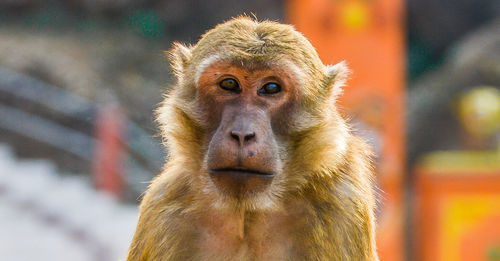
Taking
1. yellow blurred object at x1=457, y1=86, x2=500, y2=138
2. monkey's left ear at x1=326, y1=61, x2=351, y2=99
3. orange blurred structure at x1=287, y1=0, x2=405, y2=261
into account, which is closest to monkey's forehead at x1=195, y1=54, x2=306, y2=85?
monkey's left ear at x1=326, y1=61, x2=351, y2=99

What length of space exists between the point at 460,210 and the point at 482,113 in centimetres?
308

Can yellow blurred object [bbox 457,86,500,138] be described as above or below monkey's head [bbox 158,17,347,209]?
above

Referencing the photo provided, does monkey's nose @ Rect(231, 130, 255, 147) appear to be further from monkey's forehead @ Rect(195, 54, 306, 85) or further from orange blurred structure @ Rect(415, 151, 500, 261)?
orange blurred structure @ Rect(415, 151, 500, 261)

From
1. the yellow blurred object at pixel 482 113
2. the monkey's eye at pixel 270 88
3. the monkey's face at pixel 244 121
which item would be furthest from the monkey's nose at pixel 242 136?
the yellow blurred object at pixel 482 113

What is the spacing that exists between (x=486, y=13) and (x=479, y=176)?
27.8 feet

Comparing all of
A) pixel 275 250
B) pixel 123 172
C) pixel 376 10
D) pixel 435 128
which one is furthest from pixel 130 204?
pixel 275 250

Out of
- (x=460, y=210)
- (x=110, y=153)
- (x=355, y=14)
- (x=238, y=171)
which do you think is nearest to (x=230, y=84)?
(x=238, y=171)

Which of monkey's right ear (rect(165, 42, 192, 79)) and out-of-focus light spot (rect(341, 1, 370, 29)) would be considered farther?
out-of-focus light spot (rect(341, 1, 370, 29))

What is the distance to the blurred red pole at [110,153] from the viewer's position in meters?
10.3

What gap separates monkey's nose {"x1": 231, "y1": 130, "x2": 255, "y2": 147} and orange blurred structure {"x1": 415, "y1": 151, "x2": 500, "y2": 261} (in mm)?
5985

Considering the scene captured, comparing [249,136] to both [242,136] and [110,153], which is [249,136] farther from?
[110,153]

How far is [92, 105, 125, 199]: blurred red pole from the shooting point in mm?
10344

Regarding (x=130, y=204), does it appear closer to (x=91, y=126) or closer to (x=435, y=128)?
(x=91, y=126)

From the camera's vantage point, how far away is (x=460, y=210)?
320 inches
